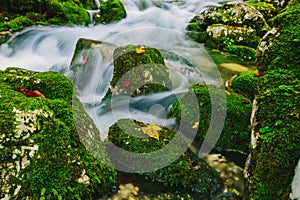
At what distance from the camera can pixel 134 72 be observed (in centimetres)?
A: 551

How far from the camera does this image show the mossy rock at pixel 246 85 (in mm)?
5332

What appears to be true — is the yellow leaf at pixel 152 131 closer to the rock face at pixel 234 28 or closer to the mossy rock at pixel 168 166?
the mossy rock at pixel 168 166

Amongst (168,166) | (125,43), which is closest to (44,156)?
(168,166)

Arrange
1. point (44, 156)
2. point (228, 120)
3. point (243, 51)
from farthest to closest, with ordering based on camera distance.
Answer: point (243, 51) → point (228, 120) → point (44, 156)

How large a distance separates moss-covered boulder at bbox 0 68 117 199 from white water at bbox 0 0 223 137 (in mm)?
1076

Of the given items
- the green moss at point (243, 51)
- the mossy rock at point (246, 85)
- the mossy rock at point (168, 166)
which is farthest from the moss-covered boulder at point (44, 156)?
the green moss at point (243, 51)

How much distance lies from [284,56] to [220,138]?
152 centimetres

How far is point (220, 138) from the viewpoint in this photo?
4254 millimetres

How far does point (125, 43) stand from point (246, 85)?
456cm

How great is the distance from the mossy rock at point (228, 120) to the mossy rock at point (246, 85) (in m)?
0.70

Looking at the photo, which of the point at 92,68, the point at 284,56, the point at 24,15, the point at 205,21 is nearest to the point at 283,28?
the point at 284,56

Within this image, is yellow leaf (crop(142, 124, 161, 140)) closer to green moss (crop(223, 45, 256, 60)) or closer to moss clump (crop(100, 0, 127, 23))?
green moss (crop(223, 45, 256, 60))

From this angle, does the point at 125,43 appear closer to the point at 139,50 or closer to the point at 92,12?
the point at 139,50

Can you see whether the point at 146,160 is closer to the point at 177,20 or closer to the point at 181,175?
the point at 181,175
